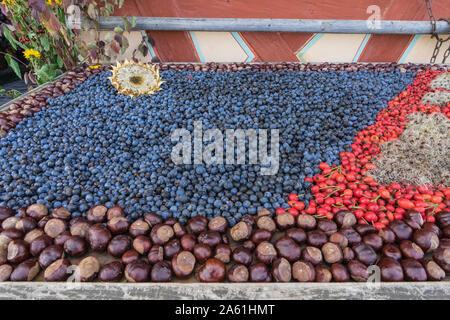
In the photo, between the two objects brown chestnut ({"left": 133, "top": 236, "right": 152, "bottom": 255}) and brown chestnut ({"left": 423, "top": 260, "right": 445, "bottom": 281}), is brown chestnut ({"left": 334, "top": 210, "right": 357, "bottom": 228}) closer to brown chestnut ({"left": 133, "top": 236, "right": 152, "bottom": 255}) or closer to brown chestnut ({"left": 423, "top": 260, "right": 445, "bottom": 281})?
brown chestnut ({"left": 423, "top": 260, "right": 445, "bottom": 281})

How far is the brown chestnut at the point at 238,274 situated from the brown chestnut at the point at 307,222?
45 centimetres

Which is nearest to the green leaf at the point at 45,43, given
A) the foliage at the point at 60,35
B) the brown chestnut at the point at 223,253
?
the foliage at the point at 60,35

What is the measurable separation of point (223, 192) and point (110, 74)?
2404 mm

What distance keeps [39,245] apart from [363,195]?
76.6 inches

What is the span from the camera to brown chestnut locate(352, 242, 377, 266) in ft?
4.43

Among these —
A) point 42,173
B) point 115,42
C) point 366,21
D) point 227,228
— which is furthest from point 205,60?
point 227,228

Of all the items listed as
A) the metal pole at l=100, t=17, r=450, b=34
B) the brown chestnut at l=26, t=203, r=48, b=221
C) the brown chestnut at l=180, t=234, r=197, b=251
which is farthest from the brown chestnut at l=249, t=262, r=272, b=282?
the metal pole at l=100, t=17, r=450, b=34

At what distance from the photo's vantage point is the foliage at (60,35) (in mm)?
3055

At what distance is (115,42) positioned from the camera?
124 inches

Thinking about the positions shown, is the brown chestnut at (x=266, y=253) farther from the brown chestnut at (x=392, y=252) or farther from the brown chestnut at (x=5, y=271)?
the brown chestnut at (x=5, y=271)

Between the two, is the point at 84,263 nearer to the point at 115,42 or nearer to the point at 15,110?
the point at 15,110

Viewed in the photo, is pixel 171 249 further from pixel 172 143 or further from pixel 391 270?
pixel 391 270

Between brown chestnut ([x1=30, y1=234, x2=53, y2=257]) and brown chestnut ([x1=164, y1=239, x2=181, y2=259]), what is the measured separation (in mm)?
640

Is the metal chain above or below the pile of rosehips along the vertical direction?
above
